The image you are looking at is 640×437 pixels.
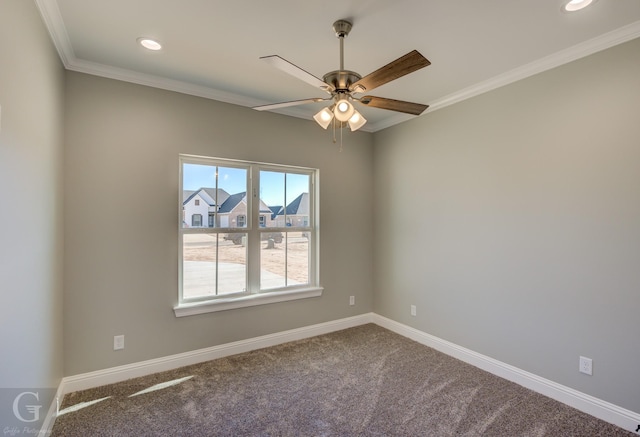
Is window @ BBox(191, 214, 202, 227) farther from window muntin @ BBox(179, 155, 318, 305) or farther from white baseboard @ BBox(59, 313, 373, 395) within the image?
white baseboard @ BBox(59, 313, 373, 395)

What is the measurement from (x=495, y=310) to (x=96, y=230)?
3.59m

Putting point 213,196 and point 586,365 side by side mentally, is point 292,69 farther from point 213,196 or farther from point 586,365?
point 586,365

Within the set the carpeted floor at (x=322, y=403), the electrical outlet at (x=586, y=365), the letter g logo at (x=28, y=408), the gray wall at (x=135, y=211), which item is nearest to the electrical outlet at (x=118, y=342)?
the gray wall at (x=135, y=211)

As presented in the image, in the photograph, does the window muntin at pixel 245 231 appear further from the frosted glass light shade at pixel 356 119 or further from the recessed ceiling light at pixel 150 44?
the frosted glass light shade at pixel 356 119

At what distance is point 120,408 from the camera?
7.54 ft

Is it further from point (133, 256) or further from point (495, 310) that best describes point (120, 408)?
point (495, 310)

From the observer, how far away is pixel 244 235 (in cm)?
340

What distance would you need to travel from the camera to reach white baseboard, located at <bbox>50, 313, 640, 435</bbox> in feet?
7.18

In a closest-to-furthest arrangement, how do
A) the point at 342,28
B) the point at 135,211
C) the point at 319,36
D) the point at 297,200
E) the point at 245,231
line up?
the point at 342,28 → the point at 319,36 → the point at 135,211 → the point at 245,231 → the point at 297,200

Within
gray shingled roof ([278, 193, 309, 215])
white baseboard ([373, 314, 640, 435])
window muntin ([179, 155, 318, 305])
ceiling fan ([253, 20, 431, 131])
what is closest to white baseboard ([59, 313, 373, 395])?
window muntin ([179, 155, 318, 305])

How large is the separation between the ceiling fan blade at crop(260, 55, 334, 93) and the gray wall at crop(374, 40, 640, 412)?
6.11ft

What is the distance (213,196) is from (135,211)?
719mm

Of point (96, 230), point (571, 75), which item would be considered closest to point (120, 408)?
point (96, 230)

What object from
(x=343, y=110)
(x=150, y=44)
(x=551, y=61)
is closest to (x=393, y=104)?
(x=343, y=110)
